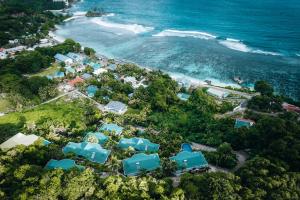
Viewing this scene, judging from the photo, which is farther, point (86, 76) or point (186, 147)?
point (86, 76)

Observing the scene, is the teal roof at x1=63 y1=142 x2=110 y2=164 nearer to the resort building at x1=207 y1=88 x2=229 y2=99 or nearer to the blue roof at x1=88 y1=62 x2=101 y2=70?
the resort building at x1=207 y1=88 x2=229 y2=99

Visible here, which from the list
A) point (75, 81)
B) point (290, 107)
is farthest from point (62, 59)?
point (290, 107)

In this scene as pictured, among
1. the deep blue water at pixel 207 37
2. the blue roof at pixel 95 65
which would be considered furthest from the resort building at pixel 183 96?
the blue roof at pixel 95 65

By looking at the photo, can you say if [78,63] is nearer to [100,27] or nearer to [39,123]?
[39,123]

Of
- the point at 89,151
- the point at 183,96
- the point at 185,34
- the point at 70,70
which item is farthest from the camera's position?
the point at 185,34

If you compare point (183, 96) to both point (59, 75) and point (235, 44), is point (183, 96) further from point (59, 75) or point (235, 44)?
point (235, 44)
